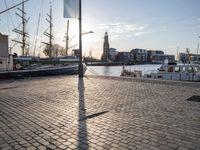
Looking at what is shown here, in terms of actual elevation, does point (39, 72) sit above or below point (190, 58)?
below

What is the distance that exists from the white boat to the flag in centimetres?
1467

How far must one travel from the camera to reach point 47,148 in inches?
166

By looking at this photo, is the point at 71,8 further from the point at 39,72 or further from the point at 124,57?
the point at 124,57

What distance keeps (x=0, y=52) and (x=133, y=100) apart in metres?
18.5

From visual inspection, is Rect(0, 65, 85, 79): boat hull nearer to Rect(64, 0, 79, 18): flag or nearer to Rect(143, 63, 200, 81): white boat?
Rect(64, 0, 79, 18): flag

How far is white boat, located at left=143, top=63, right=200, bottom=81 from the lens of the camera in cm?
2480

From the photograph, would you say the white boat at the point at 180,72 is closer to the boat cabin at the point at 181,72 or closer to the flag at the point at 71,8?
the boat cabin at the point at 181,72

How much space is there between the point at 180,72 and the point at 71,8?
1558 cm

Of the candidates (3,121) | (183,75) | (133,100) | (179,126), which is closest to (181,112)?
(179,126)

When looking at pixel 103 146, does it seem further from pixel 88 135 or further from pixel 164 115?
pixel 164 115

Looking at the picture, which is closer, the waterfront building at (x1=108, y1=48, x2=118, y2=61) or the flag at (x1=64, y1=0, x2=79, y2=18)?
the flag at (x1=64, y1=0, x2=79, y2=18)

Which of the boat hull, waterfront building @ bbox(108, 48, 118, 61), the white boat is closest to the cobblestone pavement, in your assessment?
the boat hull

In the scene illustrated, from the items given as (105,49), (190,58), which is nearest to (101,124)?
(190,58)

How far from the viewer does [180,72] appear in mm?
25422
